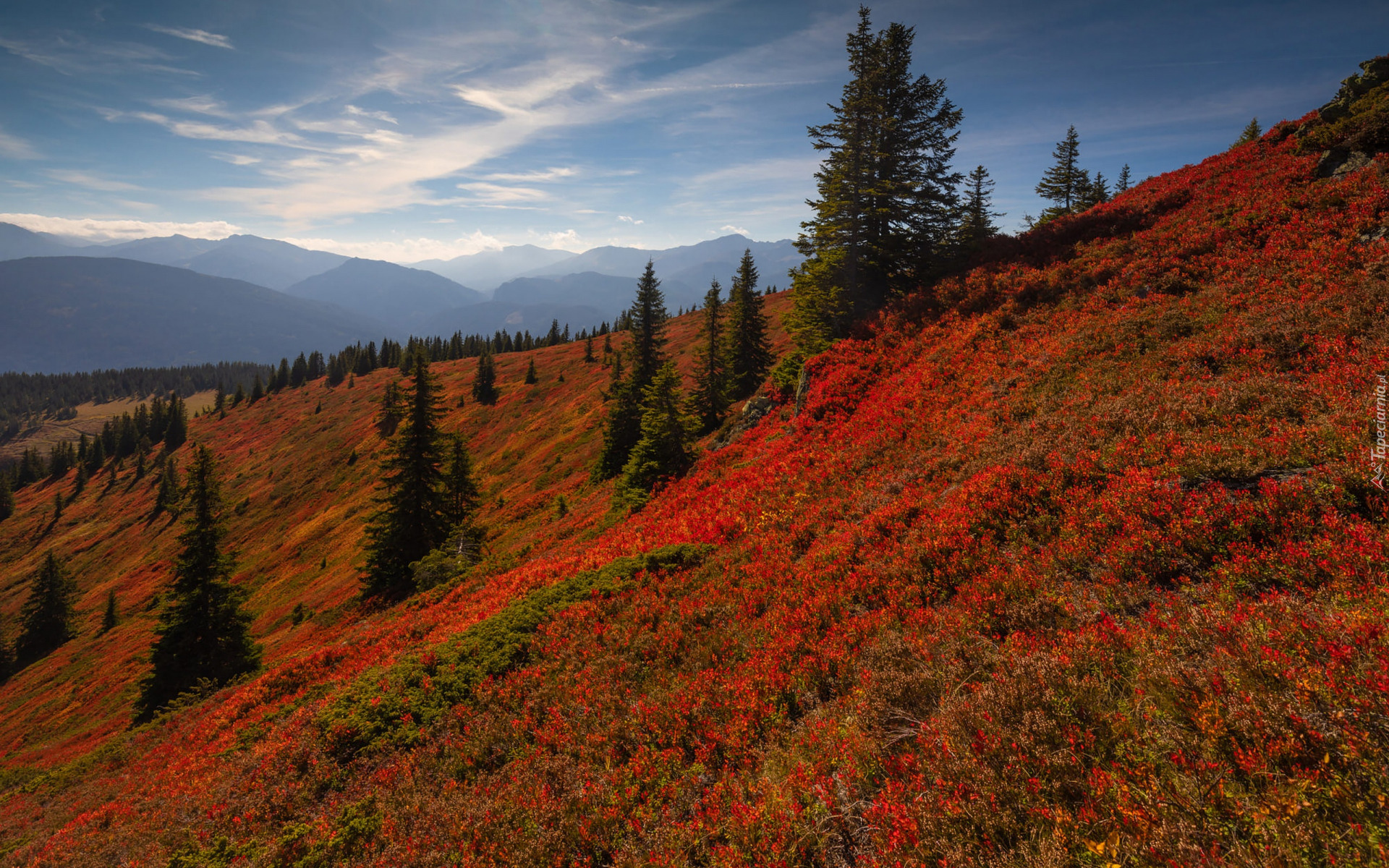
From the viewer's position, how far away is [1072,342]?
14438 mm

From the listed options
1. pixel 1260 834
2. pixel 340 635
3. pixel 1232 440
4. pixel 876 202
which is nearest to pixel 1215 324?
pixel 1232 440

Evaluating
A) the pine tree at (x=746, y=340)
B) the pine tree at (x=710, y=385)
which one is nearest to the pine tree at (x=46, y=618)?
the pine tree at (x=710, y=385)

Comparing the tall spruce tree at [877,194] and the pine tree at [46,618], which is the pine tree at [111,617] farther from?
the tall spruce tree at [877,194]

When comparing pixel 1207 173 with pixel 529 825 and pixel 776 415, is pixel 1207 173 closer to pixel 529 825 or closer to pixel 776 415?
pixel 776 415

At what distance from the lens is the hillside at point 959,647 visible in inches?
166

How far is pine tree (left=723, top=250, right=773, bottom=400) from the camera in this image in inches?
1773

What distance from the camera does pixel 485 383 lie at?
93500mm

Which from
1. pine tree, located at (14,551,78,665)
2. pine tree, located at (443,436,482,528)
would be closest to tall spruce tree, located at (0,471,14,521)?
pine tree, located at (14,551,78,665)

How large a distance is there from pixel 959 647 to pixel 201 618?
35079 mm

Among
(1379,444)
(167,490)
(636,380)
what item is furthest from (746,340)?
(167,490)

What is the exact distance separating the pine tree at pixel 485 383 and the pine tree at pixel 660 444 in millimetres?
71811

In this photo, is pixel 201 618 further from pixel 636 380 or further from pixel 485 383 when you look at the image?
pixel 485 383

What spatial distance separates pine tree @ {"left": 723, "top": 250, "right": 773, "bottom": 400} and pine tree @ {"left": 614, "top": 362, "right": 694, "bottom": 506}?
19122mm

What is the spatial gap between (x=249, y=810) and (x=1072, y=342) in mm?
20973
